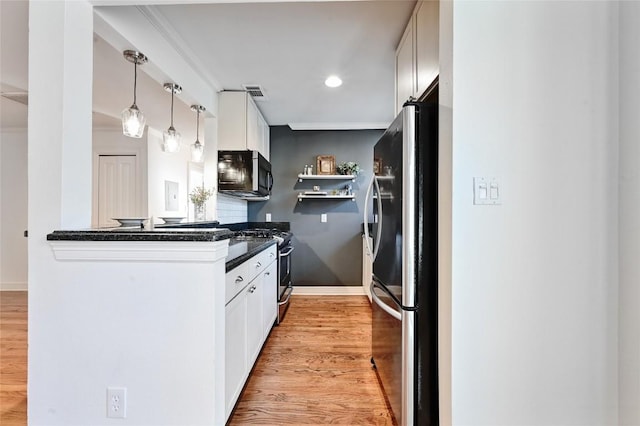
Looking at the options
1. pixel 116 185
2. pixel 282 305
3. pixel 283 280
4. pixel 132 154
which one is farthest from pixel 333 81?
pixel 116 185

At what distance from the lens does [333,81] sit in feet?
10.2

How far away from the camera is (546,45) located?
1.30 metres

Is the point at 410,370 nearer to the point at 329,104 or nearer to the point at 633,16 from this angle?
the point at 633,16

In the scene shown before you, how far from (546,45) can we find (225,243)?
1599 mm

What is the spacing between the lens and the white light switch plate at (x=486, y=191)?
4.27ft

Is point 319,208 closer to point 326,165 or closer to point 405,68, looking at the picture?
point 326,165

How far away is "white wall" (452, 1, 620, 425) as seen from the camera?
4.25 ft

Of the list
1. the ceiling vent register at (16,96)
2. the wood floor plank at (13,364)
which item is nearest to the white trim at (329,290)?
the wood floor plank at (13,364)

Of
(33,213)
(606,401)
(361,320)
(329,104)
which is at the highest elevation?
(329,104)

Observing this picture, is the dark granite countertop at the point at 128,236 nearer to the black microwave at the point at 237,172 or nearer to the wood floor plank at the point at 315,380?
the wood floor plank at the point at 315,380

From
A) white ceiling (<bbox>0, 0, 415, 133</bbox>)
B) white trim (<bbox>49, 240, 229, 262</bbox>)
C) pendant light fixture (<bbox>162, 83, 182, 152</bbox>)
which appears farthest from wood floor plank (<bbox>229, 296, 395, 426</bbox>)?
white ceiling (<bbox>0, 0, 415, 133</bbox>)

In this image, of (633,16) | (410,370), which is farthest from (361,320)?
(633,16)

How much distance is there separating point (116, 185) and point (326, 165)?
130 inches

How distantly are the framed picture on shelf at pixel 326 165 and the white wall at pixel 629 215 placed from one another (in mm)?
3457
